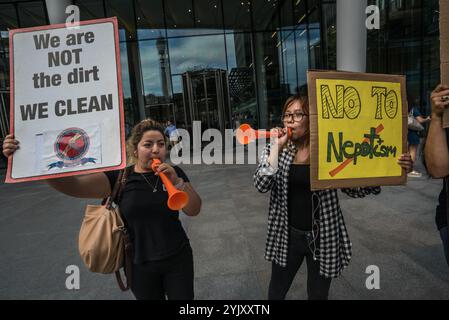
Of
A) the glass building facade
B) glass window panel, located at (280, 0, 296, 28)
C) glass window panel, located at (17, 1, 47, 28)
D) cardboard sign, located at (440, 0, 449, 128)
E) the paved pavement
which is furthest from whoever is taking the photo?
glass window panel, located at (280, 0, 296, 28)

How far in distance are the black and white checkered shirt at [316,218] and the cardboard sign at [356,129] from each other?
0.73ft

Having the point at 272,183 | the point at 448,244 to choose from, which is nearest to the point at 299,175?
the point at 272,183

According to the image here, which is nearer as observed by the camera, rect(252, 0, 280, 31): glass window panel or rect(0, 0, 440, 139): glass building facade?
rect(0, 0, 440, 139): glass building facade

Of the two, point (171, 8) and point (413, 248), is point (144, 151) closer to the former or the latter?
point (413, 248)

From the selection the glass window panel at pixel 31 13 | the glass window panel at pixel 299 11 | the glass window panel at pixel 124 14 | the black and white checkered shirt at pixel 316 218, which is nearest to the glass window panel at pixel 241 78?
the glass window panel at pixel 299 11

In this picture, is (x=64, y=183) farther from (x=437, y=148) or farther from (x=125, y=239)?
(x=437, y=148)

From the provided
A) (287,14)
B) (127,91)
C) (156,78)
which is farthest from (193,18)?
(127,91)

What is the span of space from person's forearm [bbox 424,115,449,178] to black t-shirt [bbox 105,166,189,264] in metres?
1.60

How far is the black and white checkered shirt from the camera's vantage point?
1943mm

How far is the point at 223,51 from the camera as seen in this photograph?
14.9 meters

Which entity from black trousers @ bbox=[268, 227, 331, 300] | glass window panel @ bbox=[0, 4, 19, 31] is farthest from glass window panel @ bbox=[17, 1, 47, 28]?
black trousers @ bbox=[268, 227, 331, 300]

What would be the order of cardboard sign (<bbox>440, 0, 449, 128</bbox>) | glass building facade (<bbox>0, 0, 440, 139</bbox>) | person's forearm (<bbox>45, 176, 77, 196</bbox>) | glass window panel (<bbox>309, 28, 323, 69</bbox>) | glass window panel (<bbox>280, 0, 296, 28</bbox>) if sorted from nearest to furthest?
cardboard sign (<bbox>440, 0, 449, 128</bbox>) → person's forearm (<bbox>45, 176, 77, 196</bbox>) → glass building facade (<bbox>0, 0, 440, 139</bbox>) → glass window panel (<bbox>309, 28, 323, 69</bbox>) → glass window panel (<bbox>280, 0, 296, 28</bbox>)

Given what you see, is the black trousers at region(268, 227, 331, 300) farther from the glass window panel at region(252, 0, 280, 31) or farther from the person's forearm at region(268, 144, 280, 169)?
the glass window panel at region(252, 0, 280, 31)

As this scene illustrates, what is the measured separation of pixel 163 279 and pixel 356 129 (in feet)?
5.06
